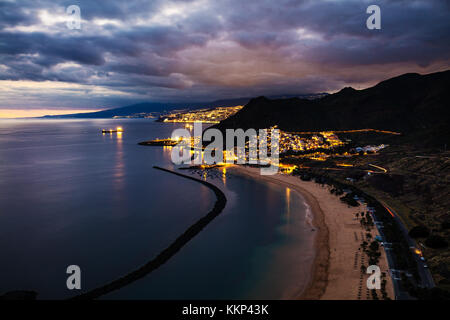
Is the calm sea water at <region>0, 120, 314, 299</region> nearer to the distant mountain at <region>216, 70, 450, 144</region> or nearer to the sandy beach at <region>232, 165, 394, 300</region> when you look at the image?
the sandy beach at <region>232, 165, 394, 300</region>

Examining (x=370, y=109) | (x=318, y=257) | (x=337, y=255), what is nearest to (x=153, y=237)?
(x=318, y=257)

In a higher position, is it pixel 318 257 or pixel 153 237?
pixel 318 257

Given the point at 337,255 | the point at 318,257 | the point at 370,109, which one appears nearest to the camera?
the point at 337,255

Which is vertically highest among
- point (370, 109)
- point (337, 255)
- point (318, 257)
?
point (370, 109)

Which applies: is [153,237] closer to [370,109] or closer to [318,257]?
[318,257]

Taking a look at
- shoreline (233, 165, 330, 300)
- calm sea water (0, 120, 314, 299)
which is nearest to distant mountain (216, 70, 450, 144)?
shoreline (233, 165, 330, 300)

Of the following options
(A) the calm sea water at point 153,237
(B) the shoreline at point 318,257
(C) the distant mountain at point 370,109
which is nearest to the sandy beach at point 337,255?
(B) the shoreline at point 318,257
